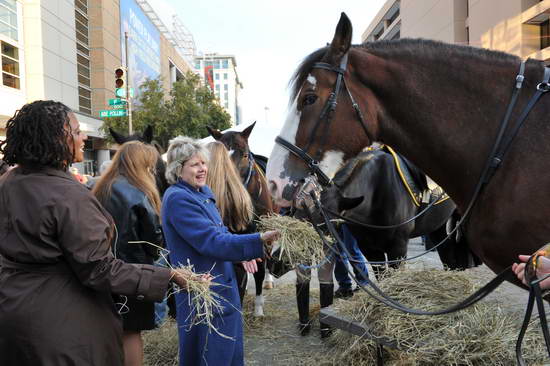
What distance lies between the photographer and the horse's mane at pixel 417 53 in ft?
7.04

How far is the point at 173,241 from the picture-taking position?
2.76 meters

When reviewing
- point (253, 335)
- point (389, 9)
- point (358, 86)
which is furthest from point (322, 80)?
point (389, 9)

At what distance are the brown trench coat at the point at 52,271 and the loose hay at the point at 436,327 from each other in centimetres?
206

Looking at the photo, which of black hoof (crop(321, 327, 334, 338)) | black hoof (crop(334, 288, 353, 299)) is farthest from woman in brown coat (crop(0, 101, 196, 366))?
black hoof (crop(334, 288, 353, 299))

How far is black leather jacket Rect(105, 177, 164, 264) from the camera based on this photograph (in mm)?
3033

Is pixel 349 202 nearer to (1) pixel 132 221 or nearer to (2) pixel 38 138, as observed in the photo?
(1) pixel 132 221

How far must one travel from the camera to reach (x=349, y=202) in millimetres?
4055

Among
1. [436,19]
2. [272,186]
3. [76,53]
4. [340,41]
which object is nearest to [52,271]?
[272,186]

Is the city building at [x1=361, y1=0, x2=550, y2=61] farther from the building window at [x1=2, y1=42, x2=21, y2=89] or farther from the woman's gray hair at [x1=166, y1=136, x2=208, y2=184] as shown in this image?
the building window at [x1=2, y1=42, x2=21, y2=89]

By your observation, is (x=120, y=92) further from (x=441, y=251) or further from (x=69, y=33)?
(x=69, y=33)

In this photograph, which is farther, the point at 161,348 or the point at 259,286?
the point at 259,286

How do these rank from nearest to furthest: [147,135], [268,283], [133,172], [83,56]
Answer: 1. [133,172]
2. [147,135]
3. [268,283]
4. [83,56]

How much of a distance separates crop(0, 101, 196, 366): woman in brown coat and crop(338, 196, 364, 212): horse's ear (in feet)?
8.34

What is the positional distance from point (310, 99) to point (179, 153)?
112cm
